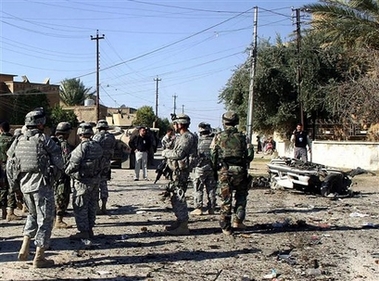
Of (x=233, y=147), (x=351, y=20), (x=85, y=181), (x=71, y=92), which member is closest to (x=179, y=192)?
(x=233, y=147)

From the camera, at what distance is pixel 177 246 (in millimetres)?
7305

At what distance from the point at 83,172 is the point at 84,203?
432mm

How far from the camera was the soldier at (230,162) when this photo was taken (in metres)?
8.00

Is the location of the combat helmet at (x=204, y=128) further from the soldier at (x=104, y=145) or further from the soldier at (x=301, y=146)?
the soldier at (x=301, y=146)

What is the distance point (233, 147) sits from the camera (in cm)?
804

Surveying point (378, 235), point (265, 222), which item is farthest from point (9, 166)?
point (378, 235)

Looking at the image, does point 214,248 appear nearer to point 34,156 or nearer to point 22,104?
point 34,156

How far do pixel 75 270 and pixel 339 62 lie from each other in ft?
91.1

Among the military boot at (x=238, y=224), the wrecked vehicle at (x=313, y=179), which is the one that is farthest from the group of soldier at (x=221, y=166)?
the wrecked vehicle at (x=313, y=179)

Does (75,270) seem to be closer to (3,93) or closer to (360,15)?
(360,15)

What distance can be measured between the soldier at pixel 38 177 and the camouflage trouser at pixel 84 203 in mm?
1148

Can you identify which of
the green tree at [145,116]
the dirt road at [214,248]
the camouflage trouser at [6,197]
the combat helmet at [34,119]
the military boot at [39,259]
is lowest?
the dirt road at [214,248]

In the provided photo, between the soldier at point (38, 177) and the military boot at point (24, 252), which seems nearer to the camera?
the soldier at point (38, 177)

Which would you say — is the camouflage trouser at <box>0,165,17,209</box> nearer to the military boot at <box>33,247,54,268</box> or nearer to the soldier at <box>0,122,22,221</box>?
the soldier at <box>0,122,22,221</box>
